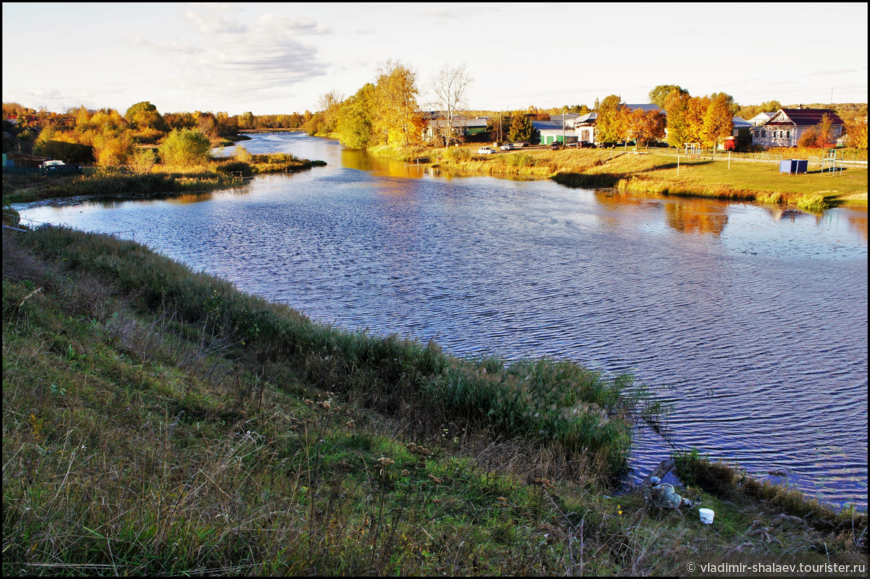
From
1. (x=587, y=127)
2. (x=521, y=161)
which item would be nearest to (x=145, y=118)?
(x=521, y=161)

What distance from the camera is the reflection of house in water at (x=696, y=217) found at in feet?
94.8

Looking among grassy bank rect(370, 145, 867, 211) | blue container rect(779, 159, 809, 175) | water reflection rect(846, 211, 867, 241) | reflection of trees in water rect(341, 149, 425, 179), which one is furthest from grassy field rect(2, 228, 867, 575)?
reflection of trees in water rect(341, 149, 425, 179)

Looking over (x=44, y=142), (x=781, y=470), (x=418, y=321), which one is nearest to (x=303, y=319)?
(x=418, y=321)

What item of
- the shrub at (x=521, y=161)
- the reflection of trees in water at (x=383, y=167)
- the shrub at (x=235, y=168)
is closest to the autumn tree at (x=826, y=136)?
the shrub at (x=521, y=161)

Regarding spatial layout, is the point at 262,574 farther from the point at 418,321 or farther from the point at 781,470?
the point at 418,321

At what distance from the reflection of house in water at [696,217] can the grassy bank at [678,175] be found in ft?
13.3

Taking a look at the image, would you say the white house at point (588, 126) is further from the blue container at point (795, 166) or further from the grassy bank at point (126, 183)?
the grassy bank at point (126, 183)

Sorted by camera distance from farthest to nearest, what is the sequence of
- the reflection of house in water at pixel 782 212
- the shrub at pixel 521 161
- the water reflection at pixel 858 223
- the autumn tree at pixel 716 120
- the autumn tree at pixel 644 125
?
the autumn tree at pixel 644 125, the shrub at pixel 521 161, the autumn tree at pixel 716 120, the reflection of house in water at pixel 782 212, the water reflection at pixel 858 223

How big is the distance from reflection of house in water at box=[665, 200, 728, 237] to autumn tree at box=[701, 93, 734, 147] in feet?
55.0

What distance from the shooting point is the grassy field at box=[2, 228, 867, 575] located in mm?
3396

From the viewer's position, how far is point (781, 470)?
8352 millimetres

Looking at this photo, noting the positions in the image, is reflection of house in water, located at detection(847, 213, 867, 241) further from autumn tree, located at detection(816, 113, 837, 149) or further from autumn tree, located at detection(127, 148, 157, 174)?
autumn tree, located at detection(127, 148, 157, 174)

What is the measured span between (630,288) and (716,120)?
132 ft

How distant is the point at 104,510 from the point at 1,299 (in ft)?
21.1
